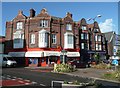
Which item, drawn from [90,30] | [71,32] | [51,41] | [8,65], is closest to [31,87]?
[8,65]

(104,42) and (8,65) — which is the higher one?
(104,42)

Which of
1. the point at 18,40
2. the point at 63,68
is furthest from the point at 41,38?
the point at 63,68

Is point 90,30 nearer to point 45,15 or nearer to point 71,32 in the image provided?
point 71,32

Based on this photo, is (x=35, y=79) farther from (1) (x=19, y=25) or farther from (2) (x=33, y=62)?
(1) (x=19, y=25)

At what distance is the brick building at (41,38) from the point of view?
46125 mm

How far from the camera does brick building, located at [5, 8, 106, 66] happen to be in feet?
151

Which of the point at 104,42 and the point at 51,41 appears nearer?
the point at 51,41

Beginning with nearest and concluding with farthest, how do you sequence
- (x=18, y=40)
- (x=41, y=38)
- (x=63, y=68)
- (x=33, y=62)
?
(x=63, y=68), (x=41, y=38), (x=33, y=62), (x=18, y=40)

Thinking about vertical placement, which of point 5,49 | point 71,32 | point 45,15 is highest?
point 45,15

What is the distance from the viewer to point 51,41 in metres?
47.1

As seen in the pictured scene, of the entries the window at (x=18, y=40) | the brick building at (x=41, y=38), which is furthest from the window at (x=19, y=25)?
the window at (x=18, y=40)

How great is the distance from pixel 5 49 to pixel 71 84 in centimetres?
3946

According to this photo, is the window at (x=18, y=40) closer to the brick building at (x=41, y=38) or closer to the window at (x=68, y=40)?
the brick building at (x=41, y=38)

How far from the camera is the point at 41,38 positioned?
46094 millimetres
